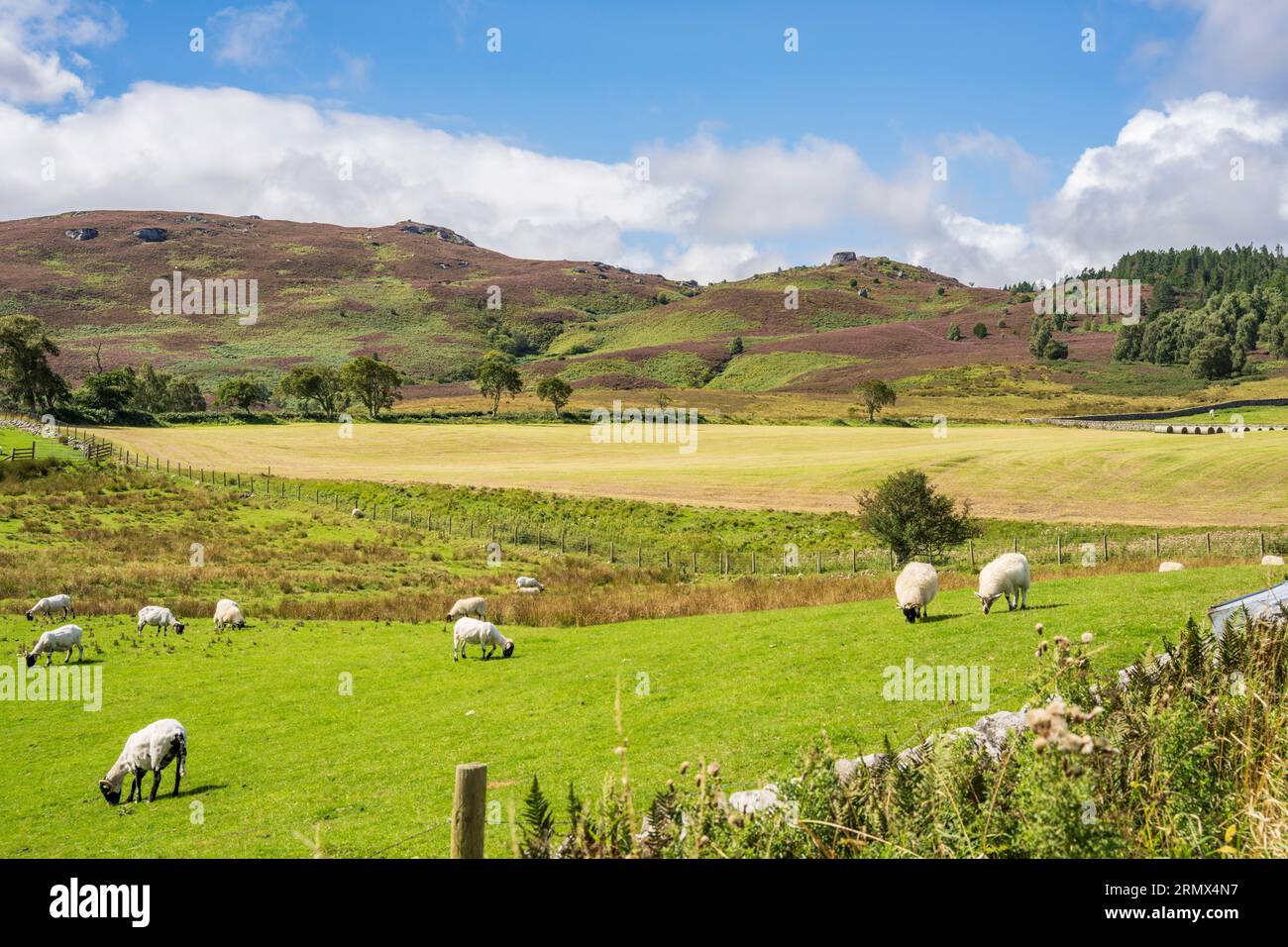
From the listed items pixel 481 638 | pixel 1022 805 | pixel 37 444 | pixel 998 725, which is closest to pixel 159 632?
pixel 481 638

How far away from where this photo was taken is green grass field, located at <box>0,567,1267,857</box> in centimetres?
1471

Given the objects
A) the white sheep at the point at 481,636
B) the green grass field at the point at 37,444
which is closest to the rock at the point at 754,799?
the white sheep at the point at 481,636

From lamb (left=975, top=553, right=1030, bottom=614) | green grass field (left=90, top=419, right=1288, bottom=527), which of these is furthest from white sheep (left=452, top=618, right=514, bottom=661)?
green grass field (left=90, top=419, right=1288, bottom=527)

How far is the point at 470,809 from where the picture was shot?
6.29 m

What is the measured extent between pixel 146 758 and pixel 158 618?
18.6 metres

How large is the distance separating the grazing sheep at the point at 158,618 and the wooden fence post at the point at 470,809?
32.2 meters

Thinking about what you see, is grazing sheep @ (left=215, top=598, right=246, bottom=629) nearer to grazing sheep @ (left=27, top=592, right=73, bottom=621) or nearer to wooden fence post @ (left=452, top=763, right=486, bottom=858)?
grazing sheep @ (left=27, top=592, right=73, bottom=621)

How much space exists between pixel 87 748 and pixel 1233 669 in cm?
2249

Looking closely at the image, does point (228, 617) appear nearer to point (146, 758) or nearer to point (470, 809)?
point (146, 758)

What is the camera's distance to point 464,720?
67.5ft

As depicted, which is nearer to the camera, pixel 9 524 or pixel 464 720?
pixel 464 720

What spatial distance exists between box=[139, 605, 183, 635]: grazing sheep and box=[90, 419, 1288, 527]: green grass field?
166 feet

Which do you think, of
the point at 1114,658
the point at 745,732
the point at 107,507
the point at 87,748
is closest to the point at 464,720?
the point at 745,732
